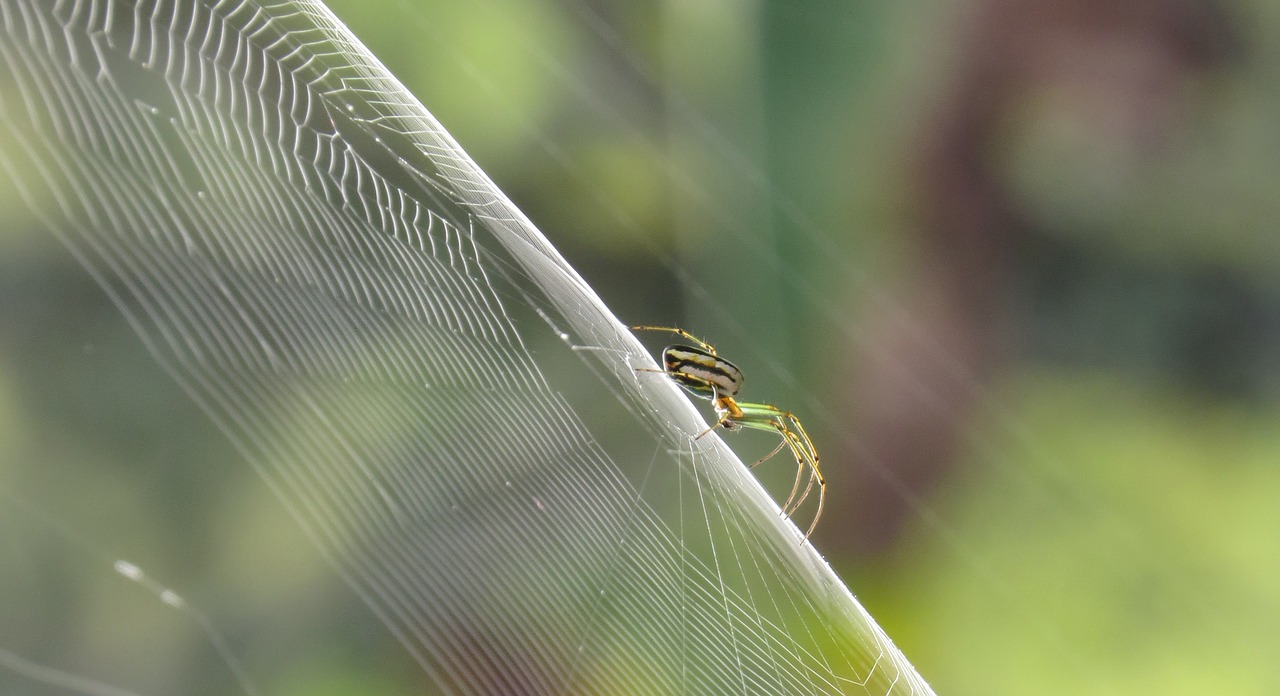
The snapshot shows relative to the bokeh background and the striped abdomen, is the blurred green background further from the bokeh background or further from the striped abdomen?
the striped abdomen

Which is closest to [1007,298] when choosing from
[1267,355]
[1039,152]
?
[1039,152]

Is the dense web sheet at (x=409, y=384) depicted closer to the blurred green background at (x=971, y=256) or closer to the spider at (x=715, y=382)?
the spider at (x=715, y=382)

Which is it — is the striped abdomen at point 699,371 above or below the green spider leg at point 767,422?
above

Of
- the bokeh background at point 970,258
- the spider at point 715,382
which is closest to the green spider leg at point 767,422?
Answer: the spider at point 715,382

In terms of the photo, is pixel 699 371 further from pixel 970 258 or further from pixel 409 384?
pixel 970 258

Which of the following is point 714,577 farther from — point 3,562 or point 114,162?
point 3,562

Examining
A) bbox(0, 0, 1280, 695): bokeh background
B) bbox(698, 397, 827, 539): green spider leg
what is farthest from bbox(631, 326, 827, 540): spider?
bbox(0, 0, 1280, 695): bokeh background

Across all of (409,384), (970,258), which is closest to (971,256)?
(970,258)
